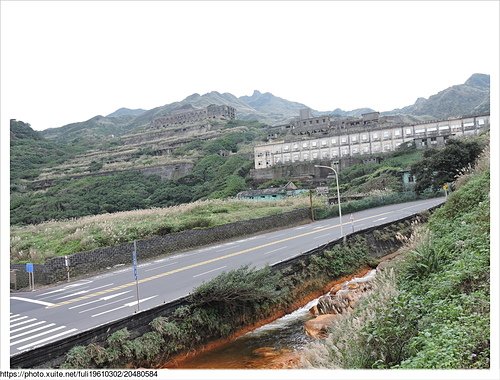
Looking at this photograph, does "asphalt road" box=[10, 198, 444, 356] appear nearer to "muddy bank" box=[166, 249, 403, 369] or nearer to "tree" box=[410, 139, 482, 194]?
"muddy bank" box=[166, 249, 403, 369]

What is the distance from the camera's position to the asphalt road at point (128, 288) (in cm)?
1168

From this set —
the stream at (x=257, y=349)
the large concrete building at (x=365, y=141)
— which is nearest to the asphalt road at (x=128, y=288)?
the stream at (x=257, y=349)

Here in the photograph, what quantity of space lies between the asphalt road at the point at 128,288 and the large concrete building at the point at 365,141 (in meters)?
22.5

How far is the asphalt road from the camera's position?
1168cm

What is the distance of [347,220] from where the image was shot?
29734 mm

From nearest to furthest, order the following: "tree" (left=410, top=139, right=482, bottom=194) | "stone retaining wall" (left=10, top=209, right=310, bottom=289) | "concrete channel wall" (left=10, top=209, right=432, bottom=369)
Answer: "concrete channel wall" (left=10, top=209, right=432, bottom=369) < "stone retaining wall" (left=10, top=209, right=310, bottom=289) < "tree" (left=410, top=139, right=482, bottom=194)

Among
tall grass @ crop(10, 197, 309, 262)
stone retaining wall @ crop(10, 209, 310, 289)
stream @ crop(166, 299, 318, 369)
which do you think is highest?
tall grass @ crop(10, 197, 309, 262)

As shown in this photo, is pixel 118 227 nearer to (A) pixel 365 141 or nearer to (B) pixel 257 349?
(B) pixel 257 349

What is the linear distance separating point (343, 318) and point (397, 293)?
1575 millimetres

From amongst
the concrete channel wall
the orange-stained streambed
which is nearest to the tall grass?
the concrete channel wall

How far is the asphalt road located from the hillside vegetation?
6586mm

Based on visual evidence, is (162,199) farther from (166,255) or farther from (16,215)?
(166,255)

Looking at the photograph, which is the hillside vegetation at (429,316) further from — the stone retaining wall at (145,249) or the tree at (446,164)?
the tree at (446,164)

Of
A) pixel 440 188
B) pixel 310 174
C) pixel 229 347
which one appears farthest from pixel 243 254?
pixel 310 174
